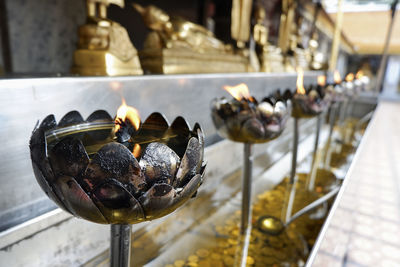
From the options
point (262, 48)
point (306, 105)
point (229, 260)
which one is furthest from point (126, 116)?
point (262, 48)

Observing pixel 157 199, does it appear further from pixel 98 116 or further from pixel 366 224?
pixel 366 224

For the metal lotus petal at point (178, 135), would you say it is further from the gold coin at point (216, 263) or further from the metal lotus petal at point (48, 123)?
the gold coin at point (216, 263)

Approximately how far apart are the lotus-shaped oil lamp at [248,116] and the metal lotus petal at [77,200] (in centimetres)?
68

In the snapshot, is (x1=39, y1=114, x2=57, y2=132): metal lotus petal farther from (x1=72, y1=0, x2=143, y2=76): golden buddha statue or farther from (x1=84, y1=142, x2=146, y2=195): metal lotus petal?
(x1=72, y1=0, x2=143, y2=76): golden buddha statue

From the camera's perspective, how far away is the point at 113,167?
473 millimetres

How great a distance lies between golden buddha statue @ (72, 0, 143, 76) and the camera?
1268 millimetres

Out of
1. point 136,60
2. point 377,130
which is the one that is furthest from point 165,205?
point 377,130

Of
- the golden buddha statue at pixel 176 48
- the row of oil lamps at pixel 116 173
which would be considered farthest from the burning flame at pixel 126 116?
the golden buddha statue at pixel 176 48

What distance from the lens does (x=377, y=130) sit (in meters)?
3.54

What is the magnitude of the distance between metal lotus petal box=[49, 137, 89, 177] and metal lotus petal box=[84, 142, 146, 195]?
2 centimetres

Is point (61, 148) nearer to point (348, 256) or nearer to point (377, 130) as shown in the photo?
point (348, 256)

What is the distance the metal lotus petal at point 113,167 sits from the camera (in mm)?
469

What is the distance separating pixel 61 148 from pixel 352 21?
10883mm

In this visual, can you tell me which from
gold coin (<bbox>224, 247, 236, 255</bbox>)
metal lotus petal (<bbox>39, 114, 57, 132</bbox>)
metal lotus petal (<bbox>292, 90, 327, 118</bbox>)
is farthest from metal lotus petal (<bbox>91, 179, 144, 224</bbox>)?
metal lotus petal (<bbox>292, 90, 327, 118</bbox>)
